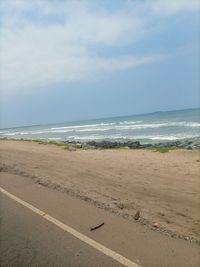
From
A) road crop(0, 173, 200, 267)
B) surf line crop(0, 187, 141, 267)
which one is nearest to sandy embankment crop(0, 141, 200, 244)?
road crop(0, 173, 200, 267)

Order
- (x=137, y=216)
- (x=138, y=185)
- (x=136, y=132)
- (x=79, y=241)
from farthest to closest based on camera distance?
1. (x=136, y=132)
2. (x=138, y=185)
3. (x=137, y=216)
4. (x=79, y=241)

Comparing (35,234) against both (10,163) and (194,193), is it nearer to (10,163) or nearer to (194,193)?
(194,193)

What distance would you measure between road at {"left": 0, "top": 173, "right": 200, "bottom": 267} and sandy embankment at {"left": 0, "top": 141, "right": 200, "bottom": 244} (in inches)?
15.9

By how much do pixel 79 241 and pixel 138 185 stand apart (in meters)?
3.88

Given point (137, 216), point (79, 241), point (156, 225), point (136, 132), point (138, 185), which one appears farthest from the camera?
point (136, 132)

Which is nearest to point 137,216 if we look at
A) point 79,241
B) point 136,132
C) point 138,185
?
point 79,241

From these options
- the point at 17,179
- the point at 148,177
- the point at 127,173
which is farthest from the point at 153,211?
the point at 17,179

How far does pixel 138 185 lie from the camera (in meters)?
9.94

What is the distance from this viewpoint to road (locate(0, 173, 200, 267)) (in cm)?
553

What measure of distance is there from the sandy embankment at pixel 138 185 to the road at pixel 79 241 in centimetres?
40

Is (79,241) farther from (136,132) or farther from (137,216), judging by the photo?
(136,132)

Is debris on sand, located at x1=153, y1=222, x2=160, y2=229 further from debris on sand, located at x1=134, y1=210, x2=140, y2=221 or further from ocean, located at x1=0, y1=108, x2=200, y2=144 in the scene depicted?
ocean, located at x1=0, y1=108, x2=200, y2=144

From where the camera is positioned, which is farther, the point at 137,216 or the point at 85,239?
the point at 137,216

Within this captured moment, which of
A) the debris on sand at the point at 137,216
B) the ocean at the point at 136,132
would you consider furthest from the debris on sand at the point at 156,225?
the ocean at the point at 136,132
